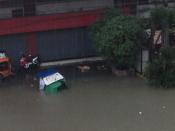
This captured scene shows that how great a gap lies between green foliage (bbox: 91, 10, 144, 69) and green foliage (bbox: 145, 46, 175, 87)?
148 centimetres

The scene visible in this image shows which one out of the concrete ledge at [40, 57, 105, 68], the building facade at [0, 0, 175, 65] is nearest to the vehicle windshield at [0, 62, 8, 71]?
the building facade at [0, 0, 175, 65]

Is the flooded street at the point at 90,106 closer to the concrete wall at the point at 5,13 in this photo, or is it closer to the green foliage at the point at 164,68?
the green foliage at the point at 164,68

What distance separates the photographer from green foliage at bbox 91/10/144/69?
27594 mm

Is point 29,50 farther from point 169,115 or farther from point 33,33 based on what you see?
point 169,115

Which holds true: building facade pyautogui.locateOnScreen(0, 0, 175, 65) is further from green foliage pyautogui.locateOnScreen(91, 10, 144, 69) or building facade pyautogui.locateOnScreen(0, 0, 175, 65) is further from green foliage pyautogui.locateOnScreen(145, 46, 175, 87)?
green foliage pyautogui.locateOnScreen(145, 46, 175, 87)

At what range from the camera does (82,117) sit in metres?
23.6

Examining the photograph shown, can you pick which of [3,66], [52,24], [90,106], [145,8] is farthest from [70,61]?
[90,106]

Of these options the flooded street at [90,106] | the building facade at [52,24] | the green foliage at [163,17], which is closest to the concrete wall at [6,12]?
the building facade at [52,24]

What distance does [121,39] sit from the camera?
2762 cm

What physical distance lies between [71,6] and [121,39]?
3.56m

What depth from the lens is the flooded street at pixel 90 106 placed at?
22875mm

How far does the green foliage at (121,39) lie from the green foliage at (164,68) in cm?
148

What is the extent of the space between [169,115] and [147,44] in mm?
5438

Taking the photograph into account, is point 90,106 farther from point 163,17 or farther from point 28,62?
point 28,62
